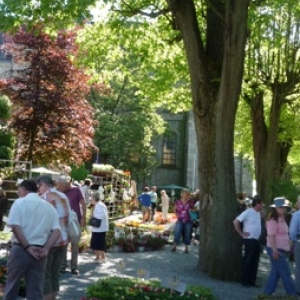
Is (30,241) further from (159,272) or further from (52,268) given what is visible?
(159,272)

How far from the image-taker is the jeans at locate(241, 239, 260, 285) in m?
13.3

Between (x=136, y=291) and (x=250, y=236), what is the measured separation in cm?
381

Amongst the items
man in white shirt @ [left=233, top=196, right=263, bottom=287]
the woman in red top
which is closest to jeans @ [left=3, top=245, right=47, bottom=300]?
man in white shirt @ [left=233, top=196, right=263, bottom=287]

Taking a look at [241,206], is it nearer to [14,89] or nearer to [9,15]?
[9,15]

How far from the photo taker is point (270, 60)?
25.0m

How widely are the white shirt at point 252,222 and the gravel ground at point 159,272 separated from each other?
111cm

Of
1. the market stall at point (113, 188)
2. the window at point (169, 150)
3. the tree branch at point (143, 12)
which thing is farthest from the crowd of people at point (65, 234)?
the window at point (169, 150)

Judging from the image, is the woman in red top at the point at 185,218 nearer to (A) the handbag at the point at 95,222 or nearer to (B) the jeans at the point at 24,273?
(A) the handbag at the point at 95,222

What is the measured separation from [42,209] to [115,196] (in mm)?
23536

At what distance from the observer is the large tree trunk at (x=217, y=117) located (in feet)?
44.2

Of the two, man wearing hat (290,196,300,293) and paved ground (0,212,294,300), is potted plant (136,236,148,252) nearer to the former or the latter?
paved ground (0,212,294,300)

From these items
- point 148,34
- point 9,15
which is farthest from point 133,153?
point 9,15

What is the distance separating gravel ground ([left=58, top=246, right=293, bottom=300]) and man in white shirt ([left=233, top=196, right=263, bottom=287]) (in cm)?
32

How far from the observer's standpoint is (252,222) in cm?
1307
